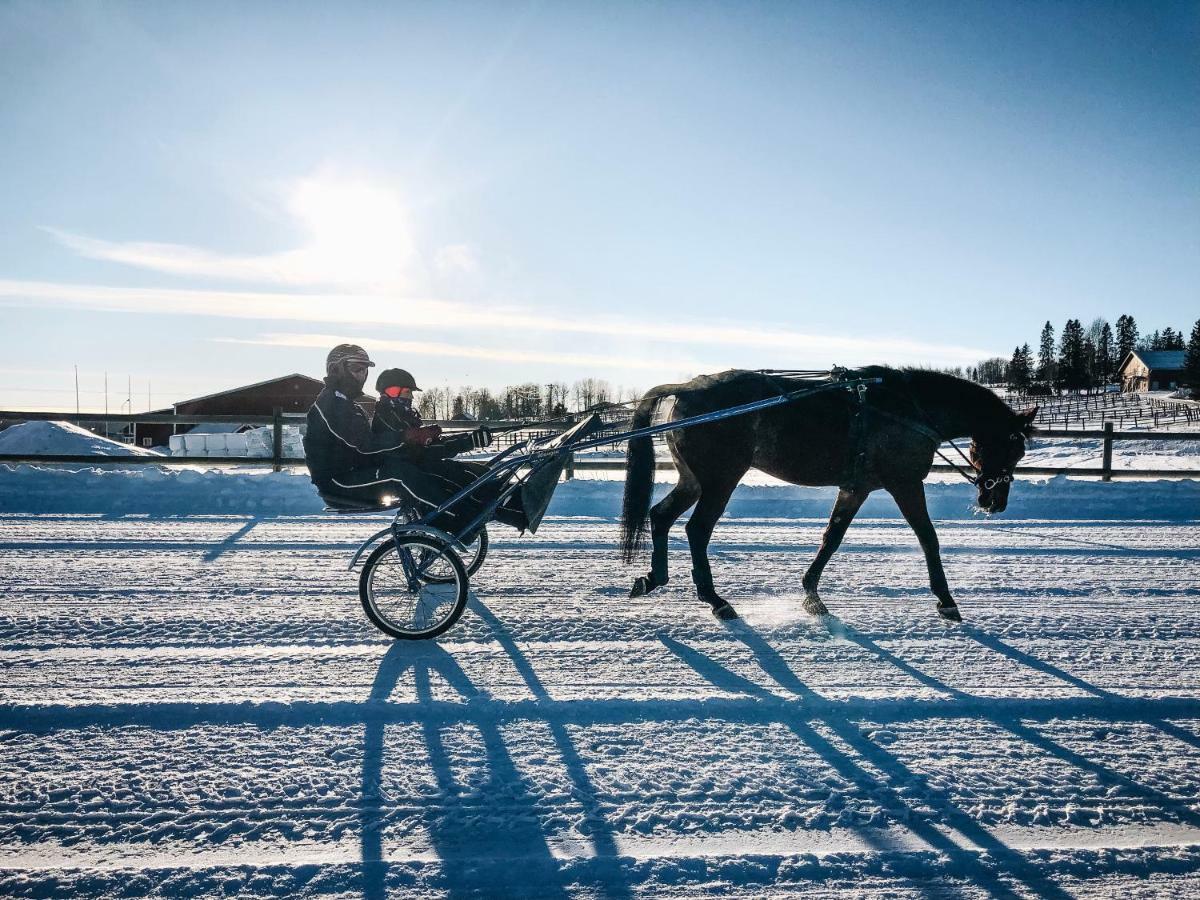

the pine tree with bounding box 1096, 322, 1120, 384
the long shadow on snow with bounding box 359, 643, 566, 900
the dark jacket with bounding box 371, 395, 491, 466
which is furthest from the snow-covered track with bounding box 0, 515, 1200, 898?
the pine tree with bounding box 1096, 322, 1120, 384

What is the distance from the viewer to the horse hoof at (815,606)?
4738 millimetres

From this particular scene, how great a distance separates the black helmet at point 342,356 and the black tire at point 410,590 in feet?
3.96

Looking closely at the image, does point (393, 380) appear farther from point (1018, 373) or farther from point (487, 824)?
point (1018, 373)

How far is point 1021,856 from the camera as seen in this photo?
2.27m

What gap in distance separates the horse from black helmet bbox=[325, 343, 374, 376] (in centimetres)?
194

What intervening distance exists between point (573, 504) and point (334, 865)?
7378mm

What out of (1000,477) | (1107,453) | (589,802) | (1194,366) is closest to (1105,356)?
(1194,366)

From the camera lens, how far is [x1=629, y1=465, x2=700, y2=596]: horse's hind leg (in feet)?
16.4

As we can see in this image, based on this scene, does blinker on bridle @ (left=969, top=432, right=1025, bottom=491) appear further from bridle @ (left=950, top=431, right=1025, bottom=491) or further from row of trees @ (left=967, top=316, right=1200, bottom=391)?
row of trees @ (left=967, top=316, right=1200, bottom=391)

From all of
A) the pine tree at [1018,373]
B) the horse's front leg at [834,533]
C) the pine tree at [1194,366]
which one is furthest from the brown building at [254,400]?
the pine tree at [1018,373]

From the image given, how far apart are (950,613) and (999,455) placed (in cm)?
147

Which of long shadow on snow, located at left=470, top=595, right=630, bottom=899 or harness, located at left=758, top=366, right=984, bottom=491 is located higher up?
harness, located at left=758, top=366, right=984, bottom=491

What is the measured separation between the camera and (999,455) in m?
5.36

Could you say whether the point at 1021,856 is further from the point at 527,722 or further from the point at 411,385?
the point at 411,385
